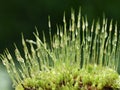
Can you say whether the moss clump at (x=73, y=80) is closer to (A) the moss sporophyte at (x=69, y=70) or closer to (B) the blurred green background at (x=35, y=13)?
(A) the moss sporophyte at (x=69, y=70)

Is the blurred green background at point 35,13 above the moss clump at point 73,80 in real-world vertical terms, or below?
above

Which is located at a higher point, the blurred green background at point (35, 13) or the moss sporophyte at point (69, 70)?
the blurred green background at point (35, 13)

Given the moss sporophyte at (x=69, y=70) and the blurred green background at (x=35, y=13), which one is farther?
the blurred green background at (x=35, y=13)

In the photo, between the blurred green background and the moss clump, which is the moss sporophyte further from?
the blurred green background

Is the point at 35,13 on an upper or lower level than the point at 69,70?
upper

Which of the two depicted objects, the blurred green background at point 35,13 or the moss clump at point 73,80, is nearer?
the moss clump at point 73,80

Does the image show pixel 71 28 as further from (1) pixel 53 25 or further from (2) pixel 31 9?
(2) pixel 31 9

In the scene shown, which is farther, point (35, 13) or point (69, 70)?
point (35, 13)

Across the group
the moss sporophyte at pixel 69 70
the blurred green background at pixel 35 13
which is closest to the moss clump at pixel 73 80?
the moss sporophyte at pixel 69 70

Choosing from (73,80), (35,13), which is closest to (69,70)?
(73,80)

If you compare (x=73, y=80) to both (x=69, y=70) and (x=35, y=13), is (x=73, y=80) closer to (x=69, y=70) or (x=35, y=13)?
(x=69, y=70)
